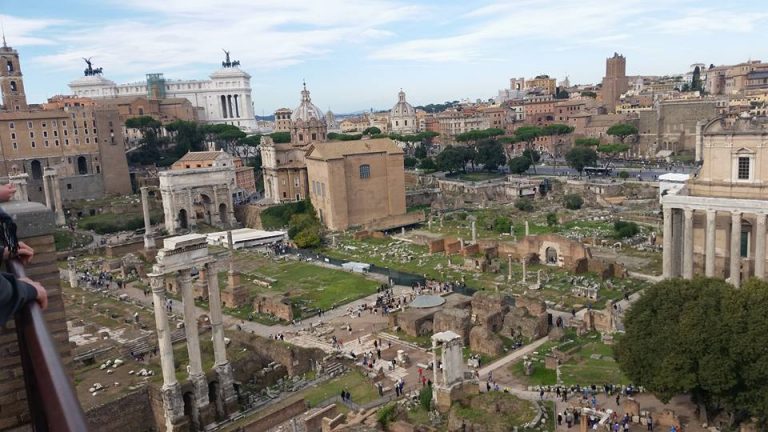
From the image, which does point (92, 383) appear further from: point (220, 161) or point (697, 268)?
point (220, 161)

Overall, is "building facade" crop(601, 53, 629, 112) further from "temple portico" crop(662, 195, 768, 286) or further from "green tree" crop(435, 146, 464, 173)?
"temple portico" crop(662, 195, 768, 286)

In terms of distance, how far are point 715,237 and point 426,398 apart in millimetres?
16888

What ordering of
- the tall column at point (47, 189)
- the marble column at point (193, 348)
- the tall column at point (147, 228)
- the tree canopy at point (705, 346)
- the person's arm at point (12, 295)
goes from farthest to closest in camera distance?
the tall column at point (47, 189), the tall column at point (147, 228), the marble column at point (193, 348), the tree canopy at point (705, 346), the person's arm at point (12, 295)

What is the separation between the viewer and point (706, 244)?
29.2 metres

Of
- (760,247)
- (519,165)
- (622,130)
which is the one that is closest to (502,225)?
(760,247)

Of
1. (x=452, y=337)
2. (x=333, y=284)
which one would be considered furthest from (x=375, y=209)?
(x=452, y=337)

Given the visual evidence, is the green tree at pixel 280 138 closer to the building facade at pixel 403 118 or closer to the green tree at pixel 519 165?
the green tree at pixel 519 165

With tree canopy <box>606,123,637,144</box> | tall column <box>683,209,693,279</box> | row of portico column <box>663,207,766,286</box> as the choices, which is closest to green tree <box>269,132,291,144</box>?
tree canopy <box>606,123,637,144</box>

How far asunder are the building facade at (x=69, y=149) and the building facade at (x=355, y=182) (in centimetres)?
2468

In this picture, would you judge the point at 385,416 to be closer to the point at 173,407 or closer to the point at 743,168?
the point at 173,407

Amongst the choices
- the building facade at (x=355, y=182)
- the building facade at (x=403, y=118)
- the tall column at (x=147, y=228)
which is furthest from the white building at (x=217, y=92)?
the tall column at (x=147, y=228)

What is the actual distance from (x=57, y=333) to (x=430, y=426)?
1539 cm

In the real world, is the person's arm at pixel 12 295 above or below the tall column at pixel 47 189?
above

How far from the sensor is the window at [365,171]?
58844 millimetres
